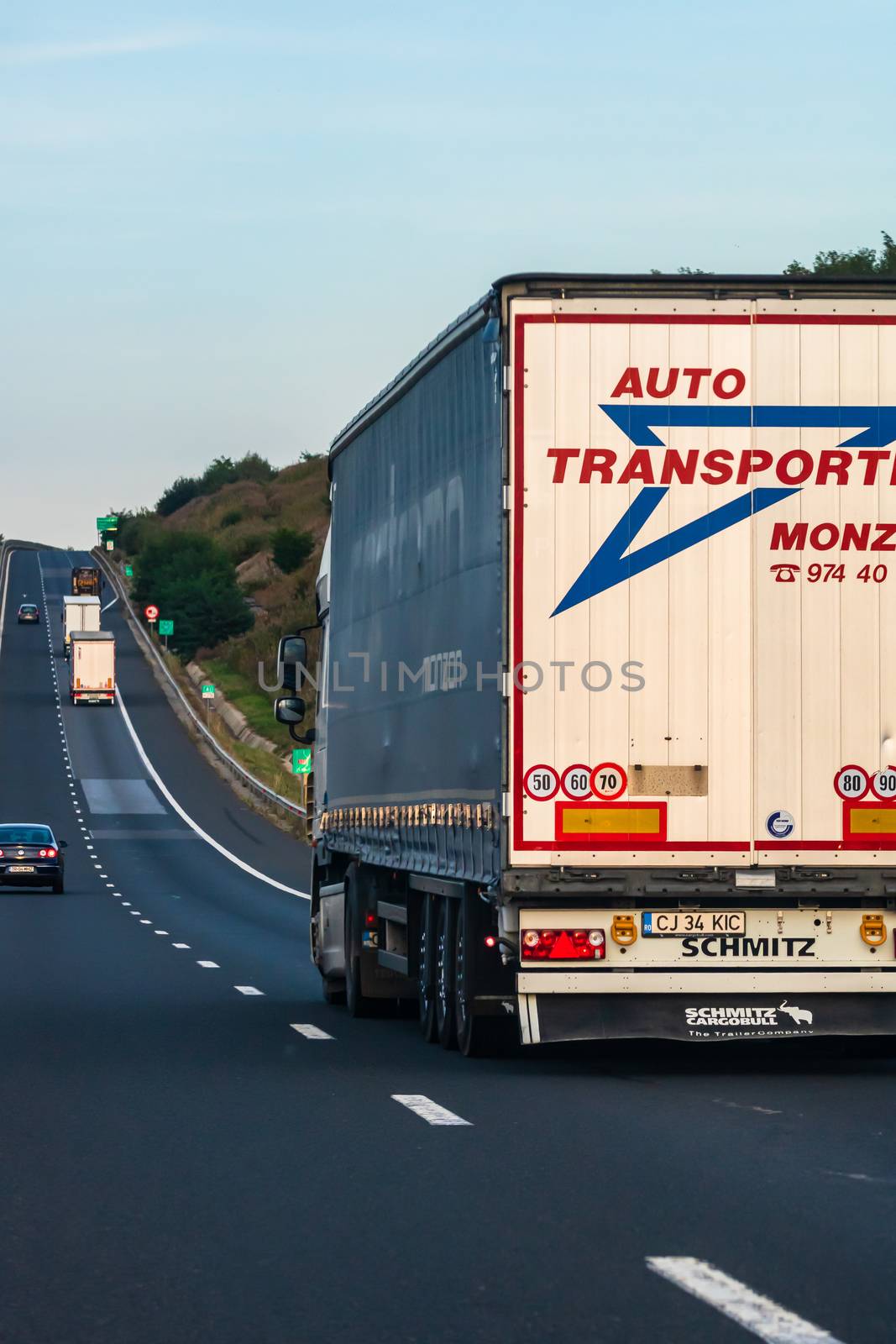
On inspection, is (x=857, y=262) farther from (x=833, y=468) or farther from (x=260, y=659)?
(x=833, y=468)

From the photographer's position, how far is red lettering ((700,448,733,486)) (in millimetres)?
12625

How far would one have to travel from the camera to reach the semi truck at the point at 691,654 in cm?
1252

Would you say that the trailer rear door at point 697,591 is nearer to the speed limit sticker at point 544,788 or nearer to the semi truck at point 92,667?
the speed limit sticker at point 544,788

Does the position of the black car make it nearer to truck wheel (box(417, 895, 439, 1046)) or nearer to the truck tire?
truck wheel (box(417, 895, 439, 1046))

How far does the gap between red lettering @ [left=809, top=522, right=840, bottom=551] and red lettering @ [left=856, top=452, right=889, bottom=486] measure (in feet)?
1.02

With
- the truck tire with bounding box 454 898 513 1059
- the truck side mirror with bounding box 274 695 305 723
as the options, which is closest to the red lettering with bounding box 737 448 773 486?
the truck tire with bounding box 454 898 513 1059

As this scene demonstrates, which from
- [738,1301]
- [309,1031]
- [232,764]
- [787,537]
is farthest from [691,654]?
[232,764]

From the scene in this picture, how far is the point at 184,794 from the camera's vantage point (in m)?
76.3

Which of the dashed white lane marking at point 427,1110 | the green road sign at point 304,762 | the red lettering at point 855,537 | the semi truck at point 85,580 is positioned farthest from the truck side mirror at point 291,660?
the semi truck at point 85,580

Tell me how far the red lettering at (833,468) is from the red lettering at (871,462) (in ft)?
0.31

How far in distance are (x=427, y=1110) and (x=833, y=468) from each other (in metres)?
3.98

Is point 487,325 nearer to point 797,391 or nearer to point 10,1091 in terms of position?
point 797,391

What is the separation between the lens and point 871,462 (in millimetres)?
12750

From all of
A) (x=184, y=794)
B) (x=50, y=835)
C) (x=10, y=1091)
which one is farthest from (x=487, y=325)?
(x=184, y=794)
